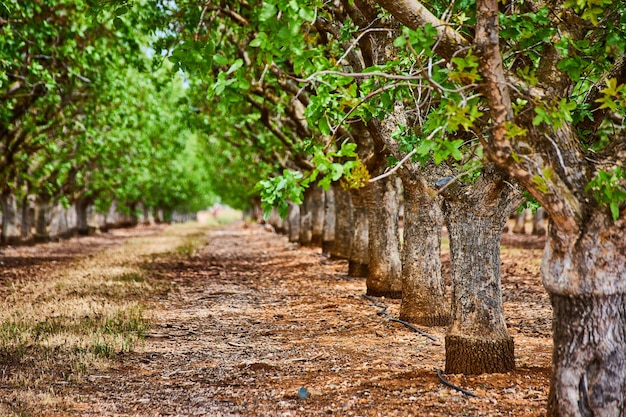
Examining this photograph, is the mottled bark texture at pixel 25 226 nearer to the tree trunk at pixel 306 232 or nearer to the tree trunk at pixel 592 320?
the tree trunk at pixel 306 232

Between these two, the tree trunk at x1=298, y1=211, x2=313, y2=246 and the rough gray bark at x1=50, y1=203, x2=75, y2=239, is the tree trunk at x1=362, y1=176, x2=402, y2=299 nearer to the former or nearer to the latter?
the tree trunk at x1=298, y1=211, x2=313, y2=246

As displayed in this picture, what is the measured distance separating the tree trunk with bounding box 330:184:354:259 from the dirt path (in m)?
6.46

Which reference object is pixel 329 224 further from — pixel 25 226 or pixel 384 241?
pixel 25 226

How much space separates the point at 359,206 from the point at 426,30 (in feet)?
44.0

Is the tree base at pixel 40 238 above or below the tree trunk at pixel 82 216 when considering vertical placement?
below

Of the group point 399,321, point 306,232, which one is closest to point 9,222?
point 306,232

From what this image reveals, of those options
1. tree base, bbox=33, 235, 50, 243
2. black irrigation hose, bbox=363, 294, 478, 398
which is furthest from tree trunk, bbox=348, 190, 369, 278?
tree base, bbox=33, 235, 50, 243

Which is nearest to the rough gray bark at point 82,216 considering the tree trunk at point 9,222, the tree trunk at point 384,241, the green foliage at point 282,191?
the tree trunk at point 9,222

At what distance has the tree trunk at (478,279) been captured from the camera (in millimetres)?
7277

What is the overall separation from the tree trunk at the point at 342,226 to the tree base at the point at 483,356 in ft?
46.2

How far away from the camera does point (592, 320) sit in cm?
524

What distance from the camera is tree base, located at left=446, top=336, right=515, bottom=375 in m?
7.24

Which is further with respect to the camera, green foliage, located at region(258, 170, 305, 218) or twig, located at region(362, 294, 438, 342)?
twig, located at region(362, 294, 438, 342)

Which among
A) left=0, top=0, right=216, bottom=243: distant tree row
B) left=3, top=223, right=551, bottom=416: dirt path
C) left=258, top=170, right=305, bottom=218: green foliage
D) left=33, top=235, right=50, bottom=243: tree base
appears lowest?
left=3, top=223, right=551, bottom=416: dirt path
